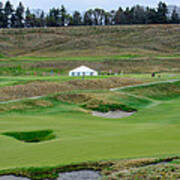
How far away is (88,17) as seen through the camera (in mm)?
170750

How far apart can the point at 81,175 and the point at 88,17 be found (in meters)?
159

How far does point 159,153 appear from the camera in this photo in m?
16.7

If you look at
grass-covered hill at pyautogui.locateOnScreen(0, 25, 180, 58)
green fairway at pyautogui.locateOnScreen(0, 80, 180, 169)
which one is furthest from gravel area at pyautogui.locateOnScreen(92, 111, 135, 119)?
grass-covered hill at pyautogui.locateOnScreen(0, 25, 180, 58)

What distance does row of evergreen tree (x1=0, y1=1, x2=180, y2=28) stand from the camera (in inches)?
6048

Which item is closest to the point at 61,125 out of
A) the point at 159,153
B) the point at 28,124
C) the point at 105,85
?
the point at 28,124

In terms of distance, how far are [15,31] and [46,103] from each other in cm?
9276

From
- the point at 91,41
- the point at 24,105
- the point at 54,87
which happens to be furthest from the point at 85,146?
the point at 91,41

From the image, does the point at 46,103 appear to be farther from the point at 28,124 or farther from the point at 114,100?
the point at 28,124

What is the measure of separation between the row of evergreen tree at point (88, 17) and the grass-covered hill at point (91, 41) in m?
28.6

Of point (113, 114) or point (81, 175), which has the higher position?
point (81, 175)

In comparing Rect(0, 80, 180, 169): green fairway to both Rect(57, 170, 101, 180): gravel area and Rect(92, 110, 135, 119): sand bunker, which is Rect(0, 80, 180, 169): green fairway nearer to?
Rect(57, 170, 101, 180): gravel area

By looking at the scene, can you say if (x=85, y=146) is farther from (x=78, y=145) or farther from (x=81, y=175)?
(x=81, y=175)

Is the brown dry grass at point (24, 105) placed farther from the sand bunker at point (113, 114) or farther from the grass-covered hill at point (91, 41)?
the grass-covered hill at point (91, 41)

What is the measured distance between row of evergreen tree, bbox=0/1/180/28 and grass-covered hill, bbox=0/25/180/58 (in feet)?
93.7
